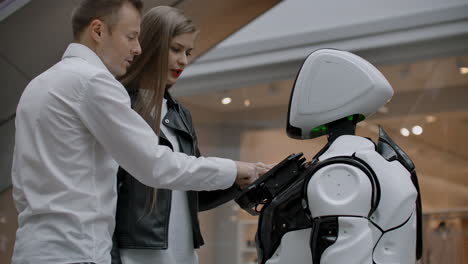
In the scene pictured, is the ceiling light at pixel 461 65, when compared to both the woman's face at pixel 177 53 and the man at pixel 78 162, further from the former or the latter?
the man at pixel 78 162

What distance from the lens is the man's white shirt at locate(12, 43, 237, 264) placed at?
186cm

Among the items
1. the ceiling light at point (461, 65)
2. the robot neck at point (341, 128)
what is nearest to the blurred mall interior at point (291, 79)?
the ceiling light at point (461, 65)

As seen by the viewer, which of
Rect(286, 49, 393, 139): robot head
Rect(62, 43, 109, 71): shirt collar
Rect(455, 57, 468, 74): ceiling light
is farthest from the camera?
Rect(455, 57, 468, 74): ceiling light

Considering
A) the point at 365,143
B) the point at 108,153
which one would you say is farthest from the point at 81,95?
the point at 365,143

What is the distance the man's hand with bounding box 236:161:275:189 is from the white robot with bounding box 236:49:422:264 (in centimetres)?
3

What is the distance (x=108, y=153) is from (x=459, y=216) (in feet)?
13.7

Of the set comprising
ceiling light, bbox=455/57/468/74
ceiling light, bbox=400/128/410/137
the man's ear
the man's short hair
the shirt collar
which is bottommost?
ceiling light, bbox=400/128/410/137

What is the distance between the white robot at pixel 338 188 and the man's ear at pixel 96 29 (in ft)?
2.33

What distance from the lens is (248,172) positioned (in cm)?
227

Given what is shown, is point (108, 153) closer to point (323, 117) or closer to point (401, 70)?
point (323, 117)

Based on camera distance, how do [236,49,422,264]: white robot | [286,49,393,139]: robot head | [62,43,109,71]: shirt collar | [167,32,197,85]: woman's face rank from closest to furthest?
[62,43,109,71]: shirt collar, [236,49,422,264]: white robot, [286,49,393,139]: robot head, [167,32,197,85]: woman's face

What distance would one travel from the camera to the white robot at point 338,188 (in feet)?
7.31

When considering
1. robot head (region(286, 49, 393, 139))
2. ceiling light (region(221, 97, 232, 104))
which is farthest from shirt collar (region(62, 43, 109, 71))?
ceiling light (region(221, 97, 232, 104))

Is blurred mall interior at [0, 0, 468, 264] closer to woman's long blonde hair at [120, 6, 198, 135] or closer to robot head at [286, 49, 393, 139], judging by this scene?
woman's long blonde hair at [120, 6, 198, 135]
